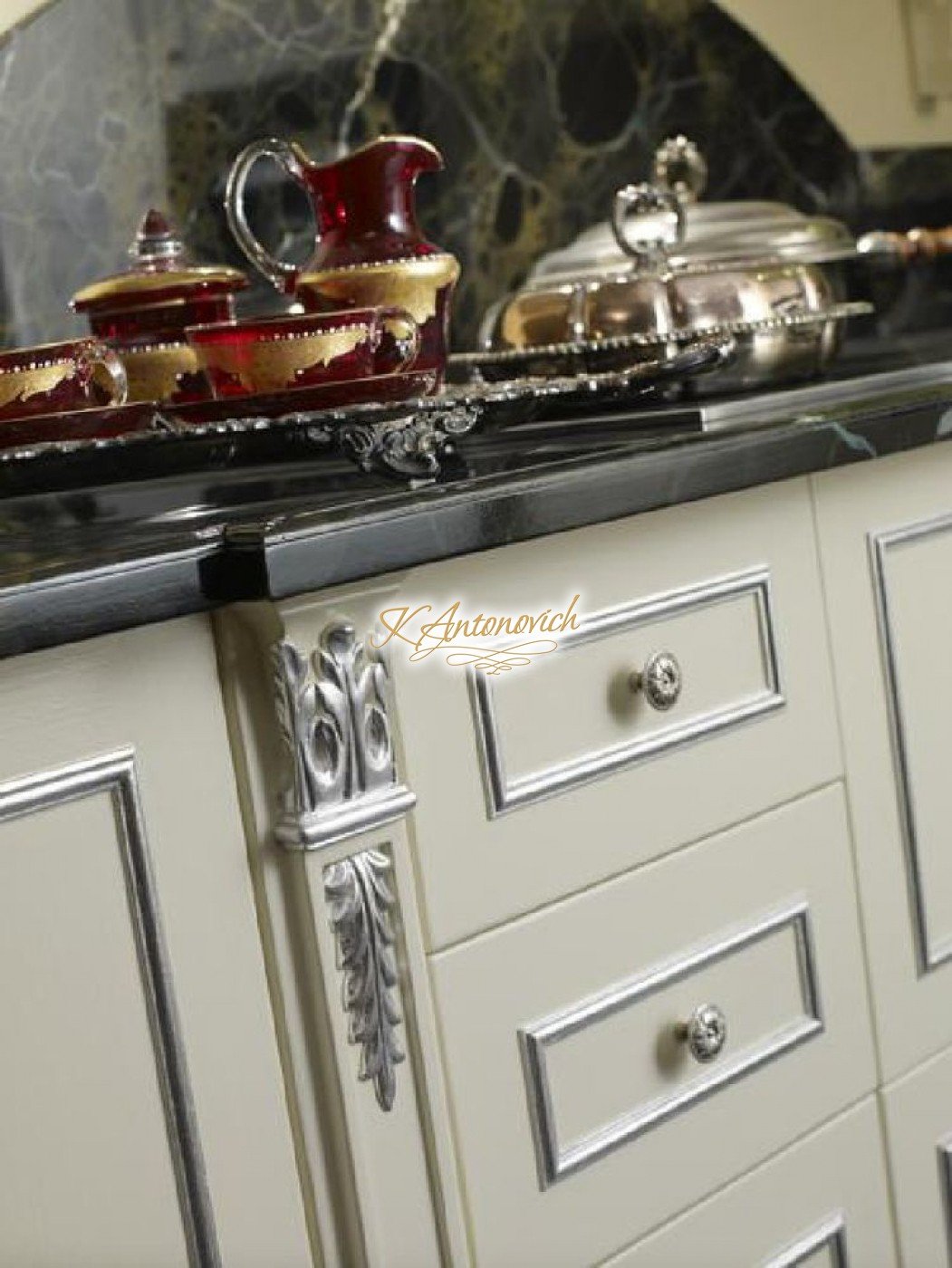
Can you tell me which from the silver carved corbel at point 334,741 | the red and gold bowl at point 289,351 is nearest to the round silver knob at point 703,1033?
the silver carved corbel at point 334,741

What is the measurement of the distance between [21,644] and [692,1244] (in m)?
0.52

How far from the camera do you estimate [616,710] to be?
3.33ft

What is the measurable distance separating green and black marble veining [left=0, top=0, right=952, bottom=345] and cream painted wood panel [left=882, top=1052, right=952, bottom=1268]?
752 mm

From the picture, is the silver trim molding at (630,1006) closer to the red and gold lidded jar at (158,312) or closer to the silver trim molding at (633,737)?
the silver trim molding at (633,737)

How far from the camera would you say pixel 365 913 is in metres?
0.89

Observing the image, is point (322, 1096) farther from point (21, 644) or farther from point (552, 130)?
point (552, 130)

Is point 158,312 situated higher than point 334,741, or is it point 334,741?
point 158,312

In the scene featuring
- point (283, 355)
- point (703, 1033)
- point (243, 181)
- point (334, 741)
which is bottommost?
point (703, 1033)

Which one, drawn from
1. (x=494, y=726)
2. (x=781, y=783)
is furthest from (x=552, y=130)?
(x=494, y=726)

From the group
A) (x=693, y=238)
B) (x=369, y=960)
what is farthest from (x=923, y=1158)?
(x=693, y=238)

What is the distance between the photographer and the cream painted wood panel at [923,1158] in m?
1.20

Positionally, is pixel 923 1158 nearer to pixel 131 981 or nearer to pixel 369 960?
pixel 369 960

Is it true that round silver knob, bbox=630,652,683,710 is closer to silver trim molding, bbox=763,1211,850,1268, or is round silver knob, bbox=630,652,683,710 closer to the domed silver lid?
silver trim molding, bbox=763,1211,850,1268

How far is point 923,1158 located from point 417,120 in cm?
94
